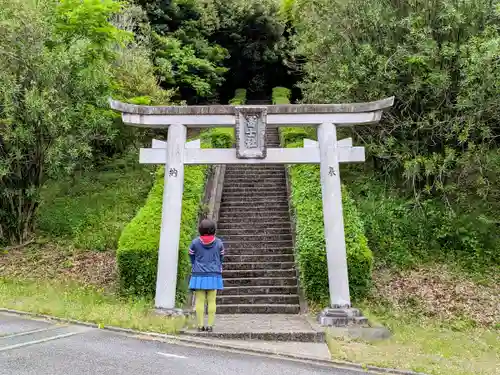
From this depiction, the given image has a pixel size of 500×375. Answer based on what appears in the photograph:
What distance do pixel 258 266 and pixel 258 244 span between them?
895mm

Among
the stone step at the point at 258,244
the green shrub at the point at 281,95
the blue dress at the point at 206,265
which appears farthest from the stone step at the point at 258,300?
the green shrub at the point at 281,95

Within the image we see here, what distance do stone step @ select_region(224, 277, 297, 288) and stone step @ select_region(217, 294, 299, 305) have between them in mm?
503

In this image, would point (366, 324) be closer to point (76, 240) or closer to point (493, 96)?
point (493, 96)

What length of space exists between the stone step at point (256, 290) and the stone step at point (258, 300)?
236 mm

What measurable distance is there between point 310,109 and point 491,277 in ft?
18.0

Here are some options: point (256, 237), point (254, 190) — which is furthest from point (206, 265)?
point (254, 190)

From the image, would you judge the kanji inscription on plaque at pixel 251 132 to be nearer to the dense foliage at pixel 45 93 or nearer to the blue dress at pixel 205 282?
the blue dress at pixel 205 282

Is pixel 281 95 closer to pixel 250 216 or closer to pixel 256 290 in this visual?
pixel 250 216

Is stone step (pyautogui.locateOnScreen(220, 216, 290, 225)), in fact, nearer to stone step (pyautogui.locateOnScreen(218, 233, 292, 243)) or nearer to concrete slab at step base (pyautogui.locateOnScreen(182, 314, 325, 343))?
stone step (pyautogui.locateOnScreen(218, 233, 292, 243))

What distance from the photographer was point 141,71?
16.5m

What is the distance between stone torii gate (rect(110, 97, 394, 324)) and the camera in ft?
30.2

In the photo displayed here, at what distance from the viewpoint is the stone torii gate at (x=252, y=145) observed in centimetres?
920

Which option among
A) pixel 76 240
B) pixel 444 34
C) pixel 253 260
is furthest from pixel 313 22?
pixel 76 240

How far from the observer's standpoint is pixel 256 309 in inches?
374
